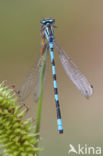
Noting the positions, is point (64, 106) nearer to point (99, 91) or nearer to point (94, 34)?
point (99, 91)

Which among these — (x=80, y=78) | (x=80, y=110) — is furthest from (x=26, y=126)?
(x=80, y=110)

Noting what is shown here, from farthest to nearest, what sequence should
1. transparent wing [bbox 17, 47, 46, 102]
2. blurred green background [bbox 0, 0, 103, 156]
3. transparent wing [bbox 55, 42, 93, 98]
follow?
blurred green background [bbox 0, 0, 103, 156]
transparent wing [bbox 55, 42, 93, 98]
transparent wing [bbox 17, 47, 46, 102]

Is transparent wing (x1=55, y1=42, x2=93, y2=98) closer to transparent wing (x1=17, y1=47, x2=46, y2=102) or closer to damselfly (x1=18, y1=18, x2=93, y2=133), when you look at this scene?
damselfly (x1=18, y1=18, x2=93, y2=133)

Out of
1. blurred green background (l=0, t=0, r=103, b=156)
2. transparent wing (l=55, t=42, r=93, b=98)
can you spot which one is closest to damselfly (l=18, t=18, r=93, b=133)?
transparent wing (l=55, t=42, r=93, b=98)

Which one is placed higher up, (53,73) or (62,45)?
Result: (62,45)

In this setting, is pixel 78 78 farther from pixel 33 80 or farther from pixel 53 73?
pixel 33 80

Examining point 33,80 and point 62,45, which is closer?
point 33,80

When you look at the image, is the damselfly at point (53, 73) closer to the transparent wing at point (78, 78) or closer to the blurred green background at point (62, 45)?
the transparent wing at point (78, 78)

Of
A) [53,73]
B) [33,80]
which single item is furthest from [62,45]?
[33,80]

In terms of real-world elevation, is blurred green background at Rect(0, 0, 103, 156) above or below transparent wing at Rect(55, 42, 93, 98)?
above
